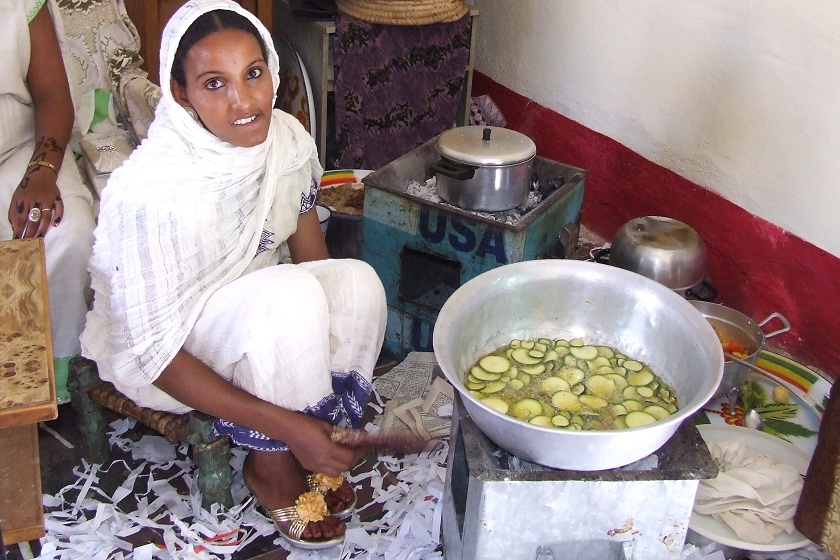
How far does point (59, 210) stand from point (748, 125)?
7.24ft

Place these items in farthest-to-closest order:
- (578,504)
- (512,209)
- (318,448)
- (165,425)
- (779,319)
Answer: (779,319) → (512,209) → (165,425) → (318,448) → (578,504)

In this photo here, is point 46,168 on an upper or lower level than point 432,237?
upper

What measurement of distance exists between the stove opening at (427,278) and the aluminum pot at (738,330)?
32.7 inches

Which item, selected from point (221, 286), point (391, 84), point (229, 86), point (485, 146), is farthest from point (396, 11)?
point (221, 286)

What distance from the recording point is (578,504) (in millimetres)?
1621

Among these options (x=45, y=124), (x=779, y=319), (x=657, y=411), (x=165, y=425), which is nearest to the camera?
(x=657, y=411)

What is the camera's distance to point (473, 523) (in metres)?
1.67

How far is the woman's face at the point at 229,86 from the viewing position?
1.82 metres

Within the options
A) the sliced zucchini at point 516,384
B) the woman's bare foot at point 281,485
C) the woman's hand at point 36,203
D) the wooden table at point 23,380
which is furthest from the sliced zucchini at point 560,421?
the woman's hand at point 36,203

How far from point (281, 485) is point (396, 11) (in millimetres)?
2086

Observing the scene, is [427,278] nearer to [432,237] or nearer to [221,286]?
[432,237]

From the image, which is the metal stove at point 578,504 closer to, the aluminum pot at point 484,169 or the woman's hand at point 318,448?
the woman's hand at point 318,448

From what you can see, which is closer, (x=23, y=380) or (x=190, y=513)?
(x=23, y=380)

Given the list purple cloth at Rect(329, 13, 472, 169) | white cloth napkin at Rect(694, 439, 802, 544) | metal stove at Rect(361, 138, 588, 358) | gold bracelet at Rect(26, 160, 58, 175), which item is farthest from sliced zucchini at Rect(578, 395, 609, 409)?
purple cloth at Rect(329, 13, 472, 169)
